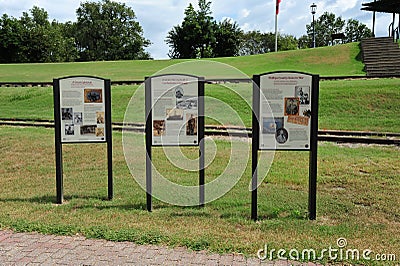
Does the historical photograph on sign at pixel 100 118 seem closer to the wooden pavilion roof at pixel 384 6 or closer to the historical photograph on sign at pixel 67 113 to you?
the historical photograph on sign at pixel 67 113

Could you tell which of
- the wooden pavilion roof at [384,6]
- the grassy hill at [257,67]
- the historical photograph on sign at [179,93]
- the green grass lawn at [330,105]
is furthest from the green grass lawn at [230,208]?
the wooden pavilion roof at [384,6]

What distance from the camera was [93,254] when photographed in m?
4.27

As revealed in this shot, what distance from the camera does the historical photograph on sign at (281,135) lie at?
527 centimetres

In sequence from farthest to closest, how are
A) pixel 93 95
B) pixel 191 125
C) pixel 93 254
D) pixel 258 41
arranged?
pixel 258 41 → pixel 93 95 → pixel 191 125 → pixel 93 254

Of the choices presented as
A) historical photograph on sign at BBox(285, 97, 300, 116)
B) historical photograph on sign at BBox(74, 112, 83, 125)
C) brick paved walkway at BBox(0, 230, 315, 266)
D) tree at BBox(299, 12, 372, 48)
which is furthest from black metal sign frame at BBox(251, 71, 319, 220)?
tree at BBox(299, 12, 372, 48)

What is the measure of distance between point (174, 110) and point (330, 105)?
11.3 meters

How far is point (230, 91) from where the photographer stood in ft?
62.3

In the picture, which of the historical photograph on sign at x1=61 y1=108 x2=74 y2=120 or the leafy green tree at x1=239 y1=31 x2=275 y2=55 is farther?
the leafy green tree at x1=239 y1=31 x2=275 y2=55

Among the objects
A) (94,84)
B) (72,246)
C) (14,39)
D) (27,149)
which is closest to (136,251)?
(72,246)

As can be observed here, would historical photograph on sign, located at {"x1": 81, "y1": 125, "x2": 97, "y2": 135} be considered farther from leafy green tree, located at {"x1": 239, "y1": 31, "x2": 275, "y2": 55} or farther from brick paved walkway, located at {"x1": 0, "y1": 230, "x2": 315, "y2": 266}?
leafy green tree, located at {"x1": 239, "y1": 31, "x2": 275, "y2": 55}

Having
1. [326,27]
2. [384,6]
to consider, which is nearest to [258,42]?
[326,27]

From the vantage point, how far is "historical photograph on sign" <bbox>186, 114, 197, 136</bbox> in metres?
5.64

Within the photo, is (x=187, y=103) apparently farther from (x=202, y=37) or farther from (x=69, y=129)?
(x=202, y=37)

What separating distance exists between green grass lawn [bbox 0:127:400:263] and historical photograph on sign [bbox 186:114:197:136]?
1091 mm
